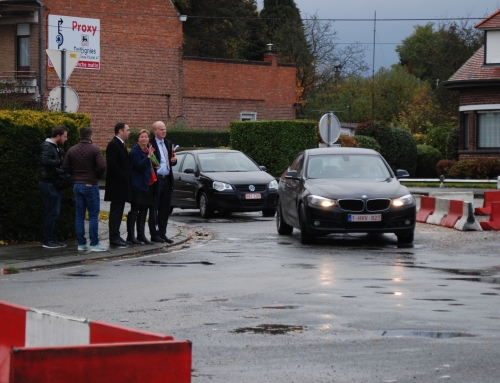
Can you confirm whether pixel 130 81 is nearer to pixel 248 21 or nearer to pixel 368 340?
pixel 248 21

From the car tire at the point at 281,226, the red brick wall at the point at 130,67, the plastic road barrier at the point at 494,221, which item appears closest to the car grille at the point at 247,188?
the car tire at the point at 281,226

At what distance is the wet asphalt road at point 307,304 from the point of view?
276 inches

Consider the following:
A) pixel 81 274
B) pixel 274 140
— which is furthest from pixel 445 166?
pixel 81 274

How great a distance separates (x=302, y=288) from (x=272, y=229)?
9.19 meters

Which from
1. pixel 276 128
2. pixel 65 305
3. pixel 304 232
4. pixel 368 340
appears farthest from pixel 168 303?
pixel 276 128

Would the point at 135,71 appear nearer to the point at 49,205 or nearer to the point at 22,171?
the point at 22,171

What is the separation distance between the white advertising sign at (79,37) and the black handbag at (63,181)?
106ft

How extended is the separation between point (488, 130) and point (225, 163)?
2426 cm

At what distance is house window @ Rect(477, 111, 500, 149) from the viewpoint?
1826 inches

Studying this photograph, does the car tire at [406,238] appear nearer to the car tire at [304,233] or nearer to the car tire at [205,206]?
the car tire at [304,233]

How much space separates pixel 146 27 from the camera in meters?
52.0

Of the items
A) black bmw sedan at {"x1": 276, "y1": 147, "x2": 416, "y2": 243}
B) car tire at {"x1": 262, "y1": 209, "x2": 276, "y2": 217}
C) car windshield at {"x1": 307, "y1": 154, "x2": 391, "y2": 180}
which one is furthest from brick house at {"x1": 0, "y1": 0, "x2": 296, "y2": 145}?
black bmw sedan at {"x1": 276, "y1": 147, "x2": 416, "y2": 243}

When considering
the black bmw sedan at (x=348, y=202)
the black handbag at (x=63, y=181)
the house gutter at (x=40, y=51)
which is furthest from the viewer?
the house gutter at (x=40, y=51)

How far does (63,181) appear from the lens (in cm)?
1563
